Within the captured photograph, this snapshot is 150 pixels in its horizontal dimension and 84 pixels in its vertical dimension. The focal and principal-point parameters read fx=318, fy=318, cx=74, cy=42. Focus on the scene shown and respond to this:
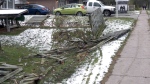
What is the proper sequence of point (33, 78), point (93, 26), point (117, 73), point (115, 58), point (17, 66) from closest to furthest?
point (33, 78) < point (117, 73) < point (17, 66) < point (115, 58) < point (93, 26)

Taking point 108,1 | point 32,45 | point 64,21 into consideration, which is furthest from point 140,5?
point 32,45

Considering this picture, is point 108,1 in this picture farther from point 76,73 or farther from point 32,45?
point 76,73

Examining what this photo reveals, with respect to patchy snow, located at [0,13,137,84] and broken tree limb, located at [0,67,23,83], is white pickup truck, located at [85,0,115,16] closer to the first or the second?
patchy snow, located at [0,13,137,84]

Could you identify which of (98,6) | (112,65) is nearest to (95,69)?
(112,65)

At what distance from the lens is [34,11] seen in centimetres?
3459

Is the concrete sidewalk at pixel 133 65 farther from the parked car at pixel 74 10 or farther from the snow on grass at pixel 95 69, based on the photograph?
the parked car at pixel 74 10

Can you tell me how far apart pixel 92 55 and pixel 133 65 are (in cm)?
199

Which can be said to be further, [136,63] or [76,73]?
[136,63]

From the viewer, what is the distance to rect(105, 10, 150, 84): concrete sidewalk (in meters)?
8.14

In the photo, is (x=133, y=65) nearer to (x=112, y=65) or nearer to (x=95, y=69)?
(x=112, y=65)

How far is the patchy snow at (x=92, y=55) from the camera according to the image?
8.30 meters

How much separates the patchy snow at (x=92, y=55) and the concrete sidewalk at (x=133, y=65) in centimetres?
35

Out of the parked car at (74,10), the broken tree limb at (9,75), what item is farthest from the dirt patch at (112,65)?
the parked car at (74,10)

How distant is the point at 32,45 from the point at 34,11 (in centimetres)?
→ 2099
